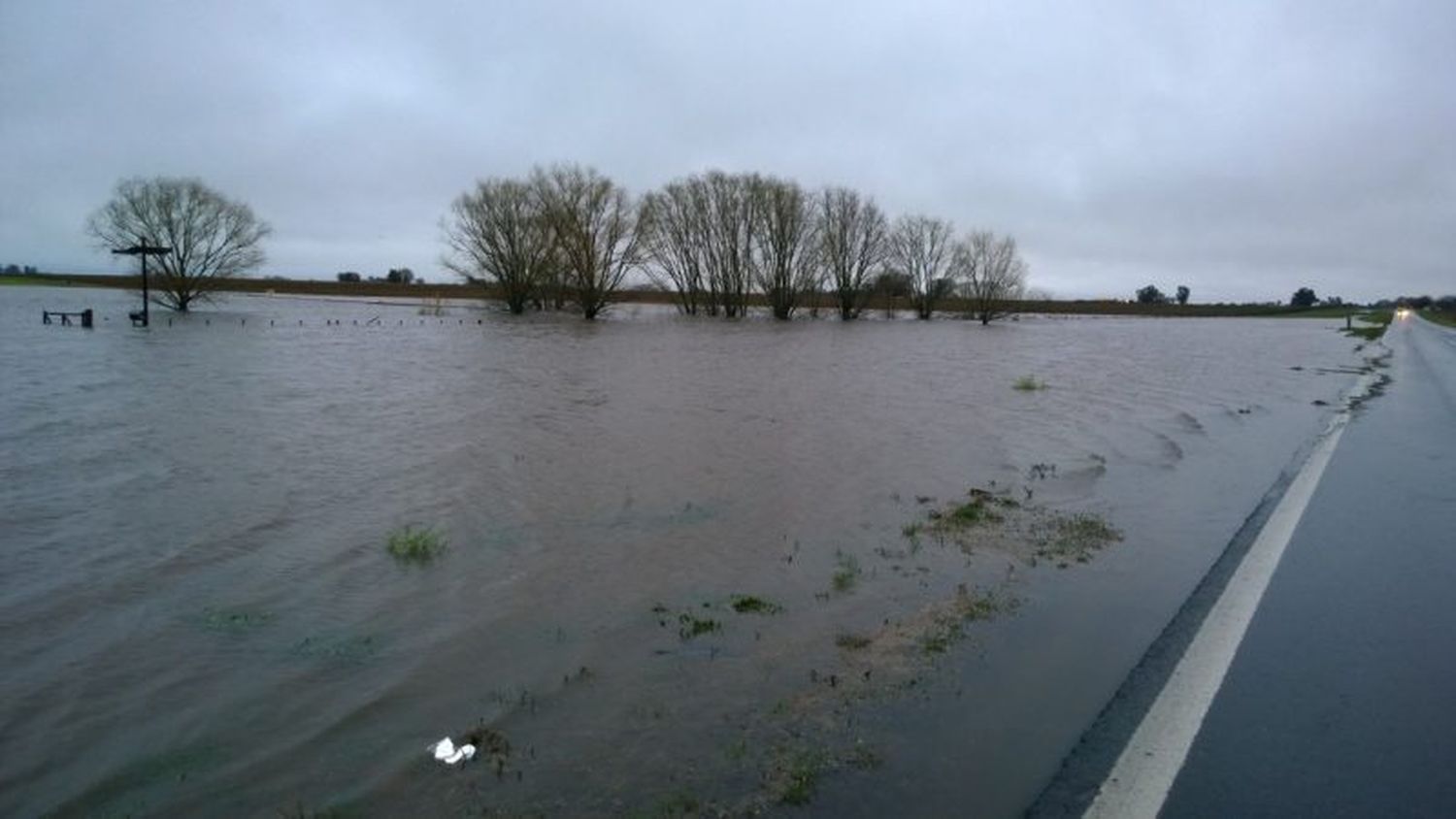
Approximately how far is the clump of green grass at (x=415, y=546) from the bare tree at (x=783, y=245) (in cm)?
7002

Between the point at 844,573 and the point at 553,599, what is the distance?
2313 millimetres

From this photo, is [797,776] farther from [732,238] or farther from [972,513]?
[732,238]

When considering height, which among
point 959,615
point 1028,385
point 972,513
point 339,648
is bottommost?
point 339,648

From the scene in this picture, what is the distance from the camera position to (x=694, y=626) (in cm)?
602

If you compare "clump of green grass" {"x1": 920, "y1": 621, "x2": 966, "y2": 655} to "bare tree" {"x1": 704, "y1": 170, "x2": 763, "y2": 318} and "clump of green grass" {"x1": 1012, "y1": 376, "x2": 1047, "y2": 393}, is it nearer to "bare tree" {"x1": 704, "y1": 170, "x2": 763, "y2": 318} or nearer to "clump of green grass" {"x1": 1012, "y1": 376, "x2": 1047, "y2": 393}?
"clump of green grass" {"x1": 1012, "y1": 376, "x2": 1047, "y2": 393}

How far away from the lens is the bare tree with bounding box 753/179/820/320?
75.4 m

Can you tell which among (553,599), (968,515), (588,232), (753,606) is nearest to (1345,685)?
(753,606)

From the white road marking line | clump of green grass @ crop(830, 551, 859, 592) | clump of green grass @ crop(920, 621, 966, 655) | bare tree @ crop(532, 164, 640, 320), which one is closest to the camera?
the white road marking line

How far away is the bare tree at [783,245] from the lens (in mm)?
→ 75375

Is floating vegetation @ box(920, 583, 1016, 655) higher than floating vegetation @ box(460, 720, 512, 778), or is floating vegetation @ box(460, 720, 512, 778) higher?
floating vegetation @ box(920, 583, 1016, 655)

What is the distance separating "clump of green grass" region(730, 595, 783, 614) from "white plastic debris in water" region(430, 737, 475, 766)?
95.2 inches

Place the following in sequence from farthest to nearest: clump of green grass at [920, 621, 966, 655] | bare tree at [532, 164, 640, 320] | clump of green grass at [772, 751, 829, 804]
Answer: bare tree at [532, 164, 640, 320] → clump of green grass at [920, 621, 966, 655] → clump of green grass at [772, 751, 829, 804]

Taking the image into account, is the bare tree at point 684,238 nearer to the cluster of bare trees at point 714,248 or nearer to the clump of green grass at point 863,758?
the cluster of bare trees at point 714,248

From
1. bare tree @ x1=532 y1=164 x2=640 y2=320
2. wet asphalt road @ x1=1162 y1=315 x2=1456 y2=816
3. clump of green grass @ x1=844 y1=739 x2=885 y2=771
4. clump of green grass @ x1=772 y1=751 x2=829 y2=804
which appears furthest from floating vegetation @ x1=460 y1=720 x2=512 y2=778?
bare tree @ x1=532 y1=164 x2=640 y2=320
